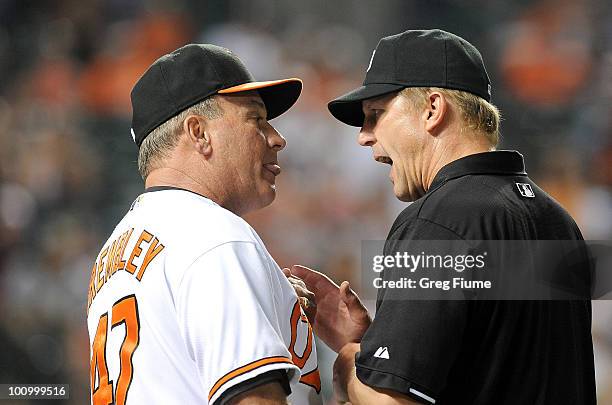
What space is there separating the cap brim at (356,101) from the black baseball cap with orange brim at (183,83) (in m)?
0.18

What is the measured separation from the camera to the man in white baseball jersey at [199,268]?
1604 mm

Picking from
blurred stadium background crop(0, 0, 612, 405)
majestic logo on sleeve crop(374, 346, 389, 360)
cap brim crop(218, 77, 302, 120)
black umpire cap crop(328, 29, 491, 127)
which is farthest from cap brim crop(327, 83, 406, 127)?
blurred stadium background crop(0, 0, 612, 405)

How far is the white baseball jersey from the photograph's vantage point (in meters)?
1.60

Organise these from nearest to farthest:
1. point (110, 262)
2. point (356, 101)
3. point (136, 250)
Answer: point (136, 250), point (110, 262), point (356, 101)

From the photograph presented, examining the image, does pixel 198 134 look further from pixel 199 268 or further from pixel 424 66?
pixel 424 66

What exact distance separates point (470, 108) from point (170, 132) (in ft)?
2.39

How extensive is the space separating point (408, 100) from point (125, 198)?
11.4ft

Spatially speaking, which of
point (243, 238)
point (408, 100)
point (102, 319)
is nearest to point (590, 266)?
point (408, 100)

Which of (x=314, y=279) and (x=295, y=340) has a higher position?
(x=314, y=279)

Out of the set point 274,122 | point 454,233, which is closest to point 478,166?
point 454,233

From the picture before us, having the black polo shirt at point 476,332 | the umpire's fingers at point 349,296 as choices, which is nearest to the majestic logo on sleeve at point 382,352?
the black polo shirt at point 476,332

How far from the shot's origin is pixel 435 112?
77.0 inches

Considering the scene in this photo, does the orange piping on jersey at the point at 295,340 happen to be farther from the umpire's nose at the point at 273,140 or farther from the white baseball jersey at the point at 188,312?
the umpire's nose at the point at 273,140

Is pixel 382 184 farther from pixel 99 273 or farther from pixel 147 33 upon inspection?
pixel 99 273
